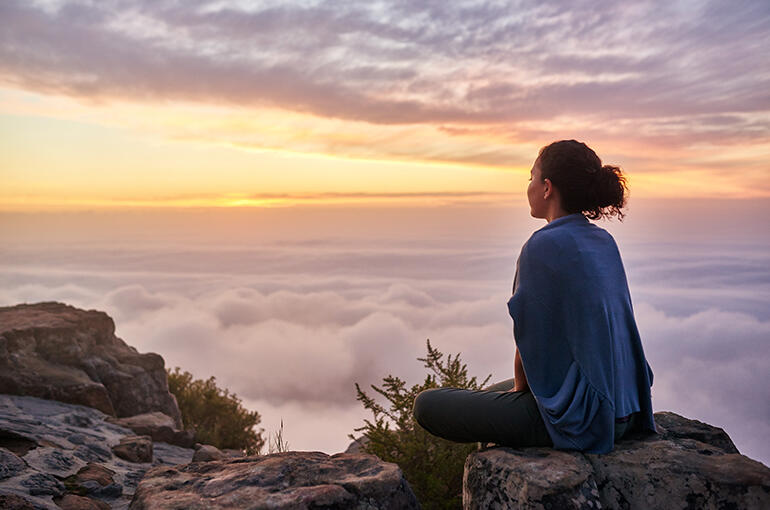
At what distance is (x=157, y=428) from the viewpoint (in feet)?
27.3

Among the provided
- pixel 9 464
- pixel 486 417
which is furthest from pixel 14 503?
pixel 486 417

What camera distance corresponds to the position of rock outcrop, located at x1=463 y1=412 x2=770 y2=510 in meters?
3.56

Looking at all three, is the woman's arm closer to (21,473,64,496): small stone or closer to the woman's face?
the woman's face

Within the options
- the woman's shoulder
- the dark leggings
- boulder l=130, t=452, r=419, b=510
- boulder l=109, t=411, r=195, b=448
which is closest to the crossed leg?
the dark leggings

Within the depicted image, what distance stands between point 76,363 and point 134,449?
2.85 m

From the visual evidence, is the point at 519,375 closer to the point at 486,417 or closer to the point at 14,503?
the point at 486,417

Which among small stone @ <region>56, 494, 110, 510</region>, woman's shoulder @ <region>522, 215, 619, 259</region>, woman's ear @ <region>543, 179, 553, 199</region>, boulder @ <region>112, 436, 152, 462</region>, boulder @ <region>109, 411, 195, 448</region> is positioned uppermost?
woman's ear @ <region>543, 179, 553, 199</region>

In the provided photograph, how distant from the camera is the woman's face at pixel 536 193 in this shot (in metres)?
4.21

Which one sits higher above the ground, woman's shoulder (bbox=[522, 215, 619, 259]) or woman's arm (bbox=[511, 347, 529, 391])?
woman's shoulder (bbox=[522, 215, 619, 259])

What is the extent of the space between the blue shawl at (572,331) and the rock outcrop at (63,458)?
12.2ft

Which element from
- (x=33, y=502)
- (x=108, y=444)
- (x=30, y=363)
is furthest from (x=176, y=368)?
(x=33, y=502)

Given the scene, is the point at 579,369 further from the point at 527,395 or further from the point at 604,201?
the point at 604,201

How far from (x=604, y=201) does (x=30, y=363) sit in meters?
7.91

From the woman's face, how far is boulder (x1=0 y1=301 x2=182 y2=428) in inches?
266
